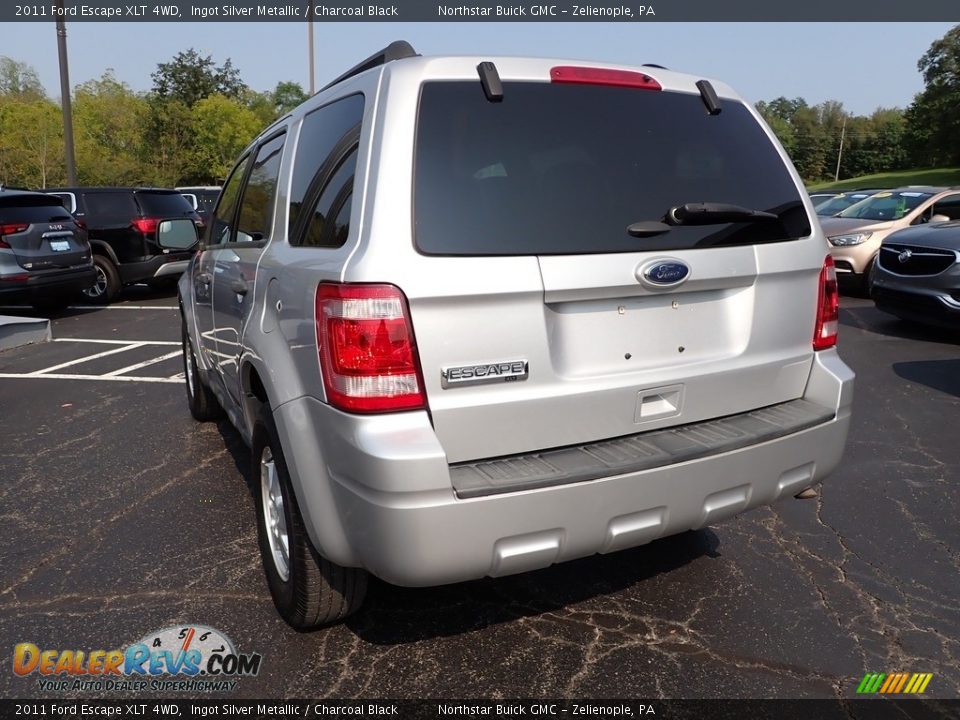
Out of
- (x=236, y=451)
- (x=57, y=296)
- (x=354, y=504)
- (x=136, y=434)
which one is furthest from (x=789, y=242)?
(x=57, y=296)

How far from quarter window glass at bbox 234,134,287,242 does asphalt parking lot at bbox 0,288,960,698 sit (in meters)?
1.47

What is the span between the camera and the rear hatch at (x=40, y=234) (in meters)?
9.46

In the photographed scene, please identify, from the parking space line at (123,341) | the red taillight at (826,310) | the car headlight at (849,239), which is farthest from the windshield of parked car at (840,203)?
the red taillight at (826,310)

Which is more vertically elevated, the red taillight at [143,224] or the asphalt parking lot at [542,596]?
the red taillight at [143,224]

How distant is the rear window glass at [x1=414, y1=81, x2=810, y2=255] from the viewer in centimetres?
222

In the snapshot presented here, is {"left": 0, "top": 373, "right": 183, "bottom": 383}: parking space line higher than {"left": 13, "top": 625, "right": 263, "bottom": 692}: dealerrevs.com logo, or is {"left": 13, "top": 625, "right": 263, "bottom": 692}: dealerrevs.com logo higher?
{"left": 13, "top": 625, "right": 263, "bottom": 692}: dealerrevs.com logo

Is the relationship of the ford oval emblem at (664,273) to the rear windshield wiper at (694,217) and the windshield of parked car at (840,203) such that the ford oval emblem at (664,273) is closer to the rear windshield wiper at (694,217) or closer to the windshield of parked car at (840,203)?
the rear windshield wiper at (694,217)

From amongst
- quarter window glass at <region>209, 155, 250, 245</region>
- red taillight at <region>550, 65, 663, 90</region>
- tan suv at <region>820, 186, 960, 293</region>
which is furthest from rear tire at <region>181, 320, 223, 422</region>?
tan suv at <region>820, 186, 960, 293</region>

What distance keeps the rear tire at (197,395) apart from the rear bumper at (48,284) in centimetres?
541

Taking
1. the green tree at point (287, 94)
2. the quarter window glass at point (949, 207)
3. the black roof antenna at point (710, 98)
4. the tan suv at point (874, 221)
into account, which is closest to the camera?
the black roof antenna at point (710, 98)

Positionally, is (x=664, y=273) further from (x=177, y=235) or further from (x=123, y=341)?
(x=123, y=341)

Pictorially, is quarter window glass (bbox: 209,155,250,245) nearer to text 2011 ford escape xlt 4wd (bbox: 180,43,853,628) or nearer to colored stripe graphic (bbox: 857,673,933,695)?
text 2011 ford escape xlt 4wd (bbox: 180,43,853,628)

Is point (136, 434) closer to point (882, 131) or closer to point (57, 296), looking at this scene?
point (57, 296)

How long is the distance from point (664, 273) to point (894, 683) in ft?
5.18
